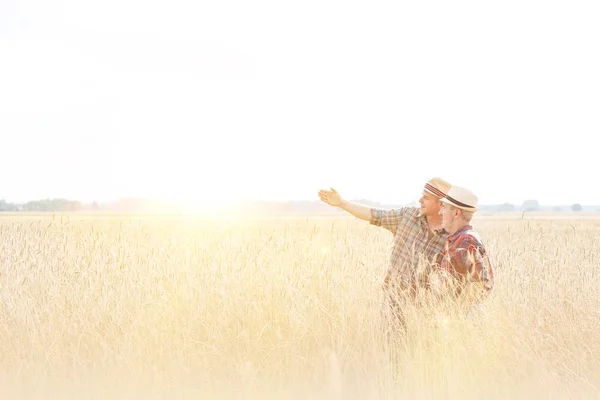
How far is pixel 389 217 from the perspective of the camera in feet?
15.4

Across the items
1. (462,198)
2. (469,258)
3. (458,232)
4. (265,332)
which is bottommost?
(265,332)

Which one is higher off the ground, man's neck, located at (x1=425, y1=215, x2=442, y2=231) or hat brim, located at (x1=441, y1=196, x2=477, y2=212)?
hat brim, located at (x1=441, y1=196, x2=477, y2=212)

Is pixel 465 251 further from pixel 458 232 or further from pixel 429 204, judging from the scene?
pixel 429 204

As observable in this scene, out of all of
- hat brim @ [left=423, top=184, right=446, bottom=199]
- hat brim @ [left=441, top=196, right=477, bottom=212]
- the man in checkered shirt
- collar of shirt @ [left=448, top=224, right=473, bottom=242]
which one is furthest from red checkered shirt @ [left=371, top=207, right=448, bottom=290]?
hat brim @ [left=441, top=196, right=477, bottom=212]

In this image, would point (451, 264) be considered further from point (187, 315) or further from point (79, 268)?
point (79, 268)

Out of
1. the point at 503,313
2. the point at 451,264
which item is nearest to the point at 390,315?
the point at 451,264

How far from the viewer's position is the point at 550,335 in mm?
4465

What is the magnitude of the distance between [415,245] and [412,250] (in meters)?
0.09

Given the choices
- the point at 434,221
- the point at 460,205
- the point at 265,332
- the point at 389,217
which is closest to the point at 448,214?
the point at 460,205

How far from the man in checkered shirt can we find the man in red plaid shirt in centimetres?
25

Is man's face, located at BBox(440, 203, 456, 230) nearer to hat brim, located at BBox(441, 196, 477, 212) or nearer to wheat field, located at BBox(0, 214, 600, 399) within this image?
hat brim, located at BBox(441, 196, 477, 212)

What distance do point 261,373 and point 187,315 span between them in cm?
89

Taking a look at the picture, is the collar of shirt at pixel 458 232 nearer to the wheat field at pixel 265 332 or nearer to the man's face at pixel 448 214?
the man's face at pixel 448 214

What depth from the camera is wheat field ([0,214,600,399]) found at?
12.7 ft
